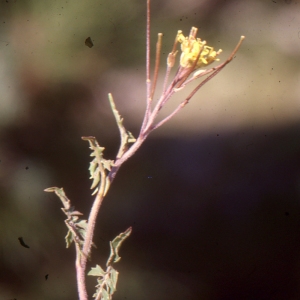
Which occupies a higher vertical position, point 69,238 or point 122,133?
point 122,133

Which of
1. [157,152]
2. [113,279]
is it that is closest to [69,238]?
[113,279]

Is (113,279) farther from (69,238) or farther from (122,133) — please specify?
(122,133)

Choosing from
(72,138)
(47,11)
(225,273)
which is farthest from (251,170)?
(47,11)

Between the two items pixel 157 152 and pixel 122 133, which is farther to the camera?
pixel 157 152

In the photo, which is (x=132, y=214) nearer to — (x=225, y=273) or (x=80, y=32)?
(x=225, y=273)

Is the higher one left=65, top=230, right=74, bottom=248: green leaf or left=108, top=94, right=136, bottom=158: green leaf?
left=108, top=94, right=136, bottom=158: green leaf

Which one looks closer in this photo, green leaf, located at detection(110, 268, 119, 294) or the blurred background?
green leaf, located at detection(110, 268, 119, 294)

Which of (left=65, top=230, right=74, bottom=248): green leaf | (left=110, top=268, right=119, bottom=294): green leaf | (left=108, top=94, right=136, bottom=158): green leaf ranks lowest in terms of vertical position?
(left=110, top=268, right=119, bottom=294): green leaf

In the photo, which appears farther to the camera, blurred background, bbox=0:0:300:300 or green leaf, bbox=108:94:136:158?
blurred background, bbox=0:0:300:300
